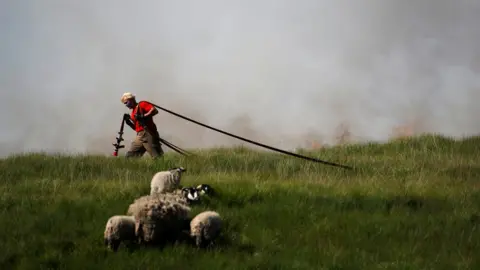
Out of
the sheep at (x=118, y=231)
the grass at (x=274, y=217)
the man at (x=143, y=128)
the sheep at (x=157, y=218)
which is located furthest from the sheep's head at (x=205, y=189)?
the man at (x=143, y=128)

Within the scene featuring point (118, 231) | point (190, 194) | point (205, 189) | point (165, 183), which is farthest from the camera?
point (205, 189)

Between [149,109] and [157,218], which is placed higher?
[149,109]

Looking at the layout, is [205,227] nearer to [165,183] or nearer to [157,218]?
[157,218]

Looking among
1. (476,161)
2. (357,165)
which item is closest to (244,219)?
(357,165)

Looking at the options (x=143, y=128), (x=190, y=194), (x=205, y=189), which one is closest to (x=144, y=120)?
(x=143, y=128)

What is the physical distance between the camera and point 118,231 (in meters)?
7.49

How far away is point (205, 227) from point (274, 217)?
1863 millimetres

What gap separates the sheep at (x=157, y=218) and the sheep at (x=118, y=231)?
0.25ft

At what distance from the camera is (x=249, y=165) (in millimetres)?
15078

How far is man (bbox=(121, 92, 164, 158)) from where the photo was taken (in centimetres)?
1551

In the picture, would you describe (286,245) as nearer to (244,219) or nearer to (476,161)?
(244,219)

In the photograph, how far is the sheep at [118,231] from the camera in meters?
7.48

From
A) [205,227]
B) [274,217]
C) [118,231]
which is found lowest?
[118,231]

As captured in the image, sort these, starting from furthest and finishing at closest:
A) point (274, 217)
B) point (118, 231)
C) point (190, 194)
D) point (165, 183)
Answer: point (274, 217), point (190, 194), point (165, 183), point (118, 231)
